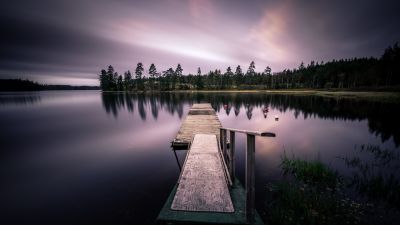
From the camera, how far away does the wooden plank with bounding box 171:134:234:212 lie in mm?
5496

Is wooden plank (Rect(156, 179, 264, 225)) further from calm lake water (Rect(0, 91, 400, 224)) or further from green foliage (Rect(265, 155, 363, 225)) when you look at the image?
calm lake water (Rect(0, 91, 400, 224))

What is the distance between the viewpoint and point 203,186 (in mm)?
6527

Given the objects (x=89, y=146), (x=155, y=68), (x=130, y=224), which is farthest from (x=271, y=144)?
(x=155, y=68)

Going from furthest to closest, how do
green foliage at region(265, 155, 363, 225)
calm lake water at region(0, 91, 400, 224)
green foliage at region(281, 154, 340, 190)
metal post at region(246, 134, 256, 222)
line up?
green foliage at region(281, 154, 340, 190)
calm lake water at region(0, 91, 400, 224)
green foliage at region(265, 155, 363, 225)
metal post at region(246, 134, 256, 222)

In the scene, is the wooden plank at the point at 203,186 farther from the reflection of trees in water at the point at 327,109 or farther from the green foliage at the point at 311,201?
the reflection of trees in water at the point at 327,109

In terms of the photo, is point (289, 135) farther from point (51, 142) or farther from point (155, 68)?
point (155, 68)

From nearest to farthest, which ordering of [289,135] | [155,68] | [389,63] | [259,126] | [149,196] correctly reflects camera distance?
[149,196] < [289,135] < [259,126] < [389,63] < [155,68]

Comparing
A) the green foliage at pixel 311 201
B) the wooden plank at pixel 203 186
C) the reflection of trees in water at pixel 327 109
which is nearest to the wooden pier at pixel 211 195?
the wooden plank at pixel 203 186

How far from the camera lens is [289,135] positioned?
57.4 feet

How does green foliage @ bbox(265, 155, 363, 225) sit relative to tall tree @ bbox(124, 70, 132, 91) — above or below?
below

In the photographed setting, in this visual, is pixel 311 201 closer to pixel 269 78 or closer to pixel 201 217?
pixel 201 217

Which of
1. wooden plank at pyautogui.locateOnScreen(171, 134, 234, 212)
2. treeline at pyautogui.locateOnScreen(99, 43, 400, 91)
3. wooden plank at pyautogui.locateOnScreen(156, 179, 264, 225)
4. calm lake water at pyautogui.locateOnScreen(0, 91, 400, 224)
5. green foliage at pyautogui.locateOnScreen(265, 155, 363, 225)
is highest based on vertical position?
treeline at pyautogui.locateOnScreen(99, 43, 400, 91)

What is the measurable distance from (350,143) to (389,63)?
10307cm

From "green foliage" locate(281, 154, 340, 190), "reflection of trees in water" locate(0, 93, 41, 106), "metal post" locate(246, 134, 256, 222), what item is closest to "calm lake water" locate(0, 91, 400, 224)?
"green foliage" locate(281, 154, 340, 190)
